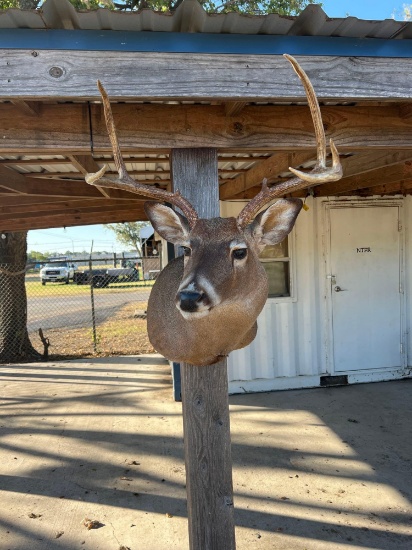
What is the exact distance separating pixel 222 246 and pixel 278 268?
4.83 m

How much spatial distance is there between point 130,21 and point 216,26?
369 millimetres

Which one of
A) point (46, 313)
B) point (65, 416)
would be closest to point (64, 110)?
point (65, 416)

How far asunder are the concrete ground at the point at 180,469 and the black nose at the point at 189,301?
2361 millimetres

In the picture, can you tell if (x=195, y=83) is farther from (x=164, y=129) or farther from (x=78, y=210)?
(x=78, y=210)

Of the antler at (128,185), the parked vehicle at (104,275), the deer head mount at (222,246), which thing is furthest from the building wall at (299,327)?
the parked vehicle at (104,275)

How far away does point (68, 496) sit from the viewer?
4.00 metres

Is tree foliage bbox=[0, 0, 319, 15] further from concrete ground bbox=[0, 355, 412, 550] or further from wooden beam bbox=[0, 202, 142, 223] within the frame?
concrete ground bbox=[0, 355, 412, 550]

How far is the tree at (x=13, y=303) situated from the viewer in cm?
938

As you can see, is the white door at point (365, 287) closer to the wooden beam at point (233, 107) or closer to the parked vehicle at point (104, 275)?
the wooden beam at point (233, 107)

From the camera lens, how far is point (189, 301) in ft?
5.54

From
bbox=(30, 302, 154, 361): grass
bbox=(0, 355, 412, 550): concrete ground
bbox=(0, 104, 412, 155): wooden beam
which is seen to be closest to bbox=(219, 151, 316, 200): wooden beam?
bbox=(0, 104, 412, 155): wooden beam

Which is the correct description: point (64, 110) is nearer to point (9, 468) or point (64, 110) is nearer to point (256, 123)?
point (256, 123)

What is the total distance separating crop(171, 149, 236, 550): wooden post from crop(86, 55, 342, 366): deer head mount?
24 cm

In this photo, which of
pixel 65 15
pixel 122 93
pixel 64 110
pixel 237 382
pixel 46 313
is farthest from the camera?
pixel 46 313
